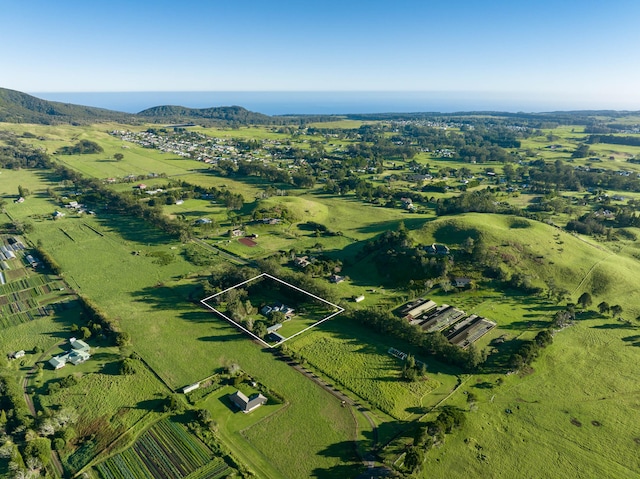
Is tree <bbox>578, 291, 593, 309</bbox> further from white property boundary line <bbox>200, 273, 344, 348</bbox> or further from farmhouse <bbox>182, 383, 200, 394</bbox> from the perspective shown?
farmhouse <bbox>182, 383, 200, 394</bbox>

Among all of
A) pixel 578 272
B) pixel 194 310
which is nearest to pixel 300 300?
pixel 194 310

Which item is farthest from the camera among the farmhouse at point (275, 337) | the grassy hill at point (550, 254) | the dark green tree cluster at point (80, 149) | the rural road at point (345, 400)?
the dark green tree cluster at point (80, 149)

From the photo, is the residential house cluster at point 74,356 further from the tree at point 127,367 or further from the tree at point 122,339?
the tree at point 127,367

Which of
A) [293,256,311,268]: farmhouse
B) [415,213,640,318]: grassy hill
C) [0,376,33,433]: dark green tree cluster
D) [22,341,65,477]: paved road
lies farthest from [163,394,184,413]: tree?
[415,213,640,318]: grassy hill

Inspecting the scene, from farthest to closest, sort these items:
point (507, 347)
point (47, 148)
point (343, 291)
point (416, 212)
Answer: point (47, 148)
point (416, 212)
point (343, 291)
point (507, 347)

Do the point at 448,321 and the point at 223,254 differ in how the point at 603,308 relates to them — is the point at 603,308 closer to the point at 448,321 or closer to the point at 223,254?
the point at 448,321

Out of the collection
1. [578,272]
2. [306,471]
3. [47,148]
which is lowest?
[306,471]

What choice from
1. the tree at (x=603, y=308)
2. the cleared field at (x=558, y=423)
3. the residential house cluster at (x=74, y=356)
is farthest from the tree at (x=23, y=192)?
the tree at (x=603, y=308)

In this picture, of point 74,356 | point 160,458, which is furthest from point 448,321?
point 74,356

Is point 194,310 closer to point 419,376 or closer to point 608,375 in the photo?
point 419,376
